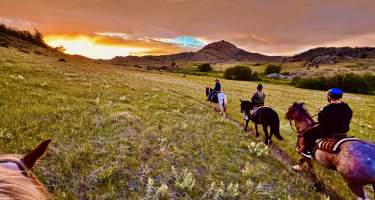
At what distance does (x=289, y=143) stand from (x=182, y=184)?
33.4ft

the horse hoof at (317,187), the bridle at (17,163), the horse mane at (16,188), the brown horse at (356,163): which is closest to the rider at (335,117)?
the brown horse at (356,163)

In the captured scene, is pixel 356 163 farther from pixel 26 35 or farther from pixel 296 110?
pixel 26 35

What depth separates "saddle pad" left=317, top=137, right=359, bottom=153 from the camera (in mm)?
9336

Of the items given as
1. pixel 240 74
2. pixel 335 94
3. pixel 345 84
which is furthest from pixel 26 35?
pixel 335 94

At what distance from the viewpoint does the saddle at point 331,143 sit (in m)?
9.34

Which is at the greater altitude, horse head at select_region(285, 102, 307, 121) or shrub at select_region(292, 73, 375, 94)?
horse head at select_region(285, 102, 307, 121)

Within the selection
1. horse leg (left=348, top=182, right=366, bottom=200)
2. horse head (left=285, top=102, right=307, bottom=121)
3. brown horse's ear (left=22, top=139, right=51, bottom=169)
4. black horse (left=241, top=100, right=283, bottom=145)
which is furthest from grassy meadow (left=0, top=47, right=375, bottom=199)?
brown horse's ear (left=22, top=139, right=51, bottom=169)

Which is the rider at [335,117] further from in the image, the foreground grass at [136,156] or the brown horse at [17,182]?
the brown horse at [17,182]

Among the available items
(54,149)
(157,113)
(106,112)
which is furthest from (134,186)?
(157,113)

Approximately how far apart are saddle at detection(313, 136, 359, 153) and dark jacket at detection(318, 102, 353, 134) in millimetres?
455

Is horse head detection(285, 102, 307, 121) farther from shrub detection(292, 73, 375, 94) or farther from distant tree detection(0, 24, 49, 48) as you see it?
distant tree detection(0, 24, 49, 48)

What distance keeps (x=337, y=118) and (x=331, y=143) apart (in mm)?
969

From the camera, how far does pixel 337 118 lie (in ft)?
33.4

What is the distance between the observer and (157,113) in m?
18.0
